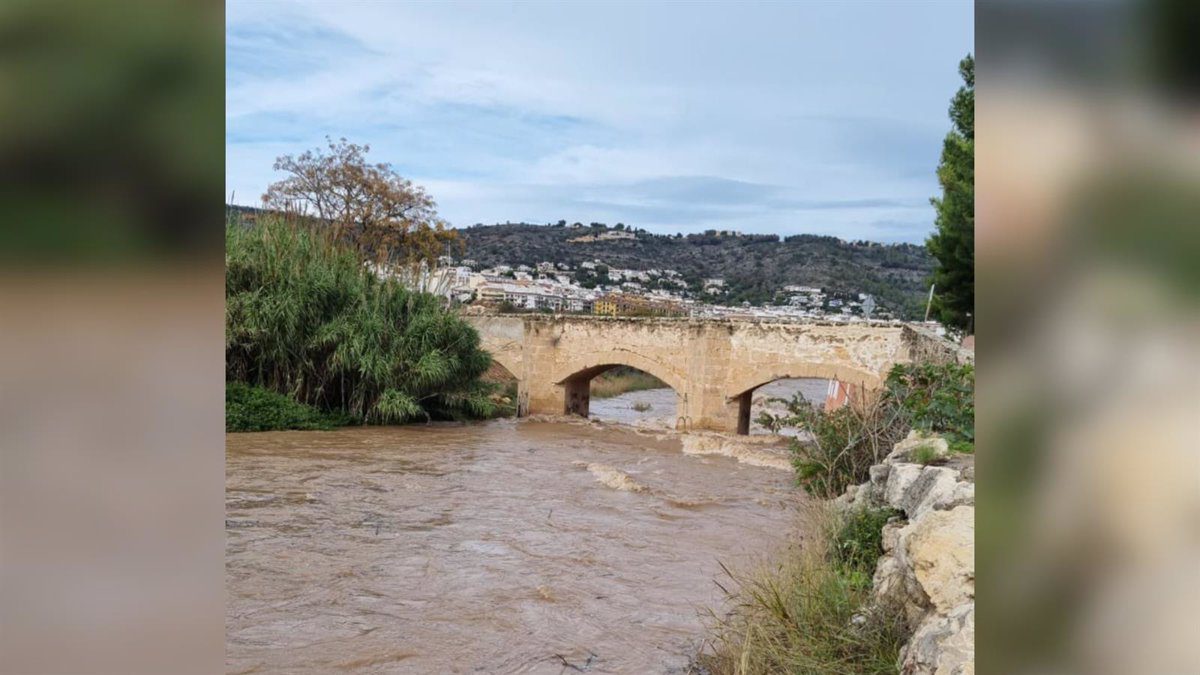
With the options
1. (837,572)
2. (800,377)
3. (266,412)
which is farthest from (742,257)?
(837,572)

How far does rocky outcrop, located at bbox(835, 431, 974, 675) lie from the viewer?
276 centimetres

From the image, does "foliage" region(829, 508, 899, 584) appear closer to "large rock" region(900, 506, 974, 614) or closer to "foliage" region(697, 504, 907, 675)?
"foliage" region(697, 504, 907, 675)

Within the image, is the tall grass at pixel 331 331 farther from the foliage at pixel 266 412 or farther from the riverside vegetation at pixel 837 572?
the riverside vegetation at pixel 837 572

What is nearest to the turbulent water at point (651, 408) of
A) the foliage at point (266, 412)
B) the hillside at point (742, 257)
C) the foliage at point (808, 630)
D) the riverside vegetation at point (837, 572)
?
the foliage at point (266, 412)

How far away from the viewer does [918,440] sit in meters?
6.64

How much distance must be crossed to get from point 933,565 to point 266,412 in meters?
12.6

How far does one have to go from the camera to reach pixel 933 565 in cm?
353

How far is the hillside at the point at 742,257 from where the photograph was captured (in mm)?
43906

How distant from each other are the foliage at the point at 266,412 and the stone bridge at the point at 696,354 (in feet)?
18.7

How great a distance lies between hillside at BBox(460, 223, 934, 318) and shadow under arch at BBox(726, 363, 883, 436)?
915 inches
